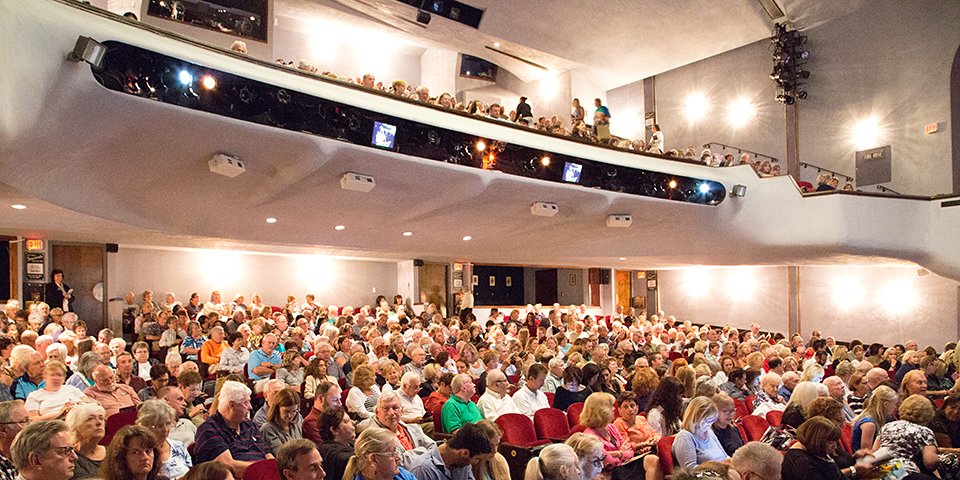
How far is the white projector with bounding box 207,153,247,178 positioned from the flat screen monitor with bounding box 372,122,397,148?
4.50 feet

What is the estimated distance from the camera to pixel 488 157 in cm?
758

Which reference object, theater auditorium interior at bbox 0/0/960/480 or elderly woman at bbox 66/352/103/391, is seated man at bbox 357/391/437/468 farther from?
theater auditorium interior at bbox 0/0/960/480

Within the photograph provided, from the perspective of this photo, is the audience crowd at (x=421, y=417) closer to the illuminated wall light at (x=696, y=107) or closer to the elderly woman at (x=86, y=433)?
the elderly woman at (x=86, y=433)

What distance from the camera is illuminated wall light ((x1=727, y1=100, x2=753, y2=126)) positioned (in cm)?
1460

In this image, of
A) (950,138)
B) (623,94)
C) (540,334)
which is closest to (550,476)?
(540,334)

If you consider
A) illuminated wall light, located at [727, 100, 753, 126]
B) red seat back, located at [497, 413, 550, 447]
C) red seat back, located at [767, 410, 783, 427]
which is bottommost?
red seat back, located at [767, 410, 783, 427]

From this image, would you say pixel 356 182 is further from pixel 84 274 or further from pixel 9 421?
pixel 84 274

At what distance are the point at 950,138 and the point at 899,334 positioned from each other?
14.5ft

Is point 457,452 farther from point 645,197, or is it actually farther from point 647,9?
point 647,9

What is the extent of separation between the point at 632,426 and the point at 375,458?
2.24 meters

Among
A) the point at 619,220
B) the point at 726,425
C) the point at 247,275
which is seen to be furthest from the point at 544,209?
the point at 247,275

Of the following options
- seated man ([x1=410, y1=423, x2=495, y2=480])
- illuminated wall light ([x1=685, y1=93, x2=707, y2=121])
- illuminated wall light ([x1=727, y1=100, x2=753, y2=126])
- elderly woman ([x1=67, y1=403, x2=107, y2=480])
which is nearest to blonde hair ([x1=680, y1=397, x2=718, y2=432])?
seated man ([x1=410, y1=423, x2=495, y2=480])

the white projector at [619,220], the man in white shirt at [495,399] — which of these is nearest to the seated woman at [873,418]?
the man in white shirt at [495,399]

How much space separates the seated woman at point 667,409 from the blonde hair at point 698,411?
0.67 metres
